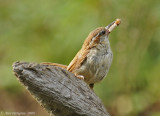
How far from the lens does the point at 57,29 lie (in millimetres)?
8180

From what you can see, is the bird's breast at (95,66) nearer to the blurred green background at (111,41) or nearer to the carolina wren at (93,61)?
the carolina wren at (93,61)

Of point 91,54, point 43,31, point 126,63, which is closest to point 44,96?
point 91,54

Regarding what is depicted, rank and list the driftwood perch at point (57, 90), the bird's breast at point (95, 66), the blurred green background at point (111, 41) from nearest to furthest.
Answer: the driftwood perch at point (57, 90) → the bird's breast at point (95, 66) → the blurred green background at point (111, 41)

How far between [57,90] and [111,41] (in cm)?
330

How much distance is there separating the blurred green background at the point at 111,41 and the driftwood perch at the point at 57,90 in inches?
97.0

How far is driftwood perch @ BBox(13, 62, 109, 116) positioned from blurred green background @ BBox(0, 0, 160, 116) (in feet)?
8.08

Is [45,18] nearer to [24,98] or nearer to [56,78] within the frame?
[24,98]

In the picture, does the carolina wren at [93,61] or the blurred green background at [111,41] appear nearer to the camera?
the carolina wren at [93,61]

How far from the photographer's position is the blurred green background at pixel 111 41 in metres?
7.01

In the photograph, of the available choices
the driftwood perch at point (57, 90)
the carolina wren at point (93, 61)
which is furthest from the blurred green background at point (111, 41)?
the driftwood perch at point (57, 90)

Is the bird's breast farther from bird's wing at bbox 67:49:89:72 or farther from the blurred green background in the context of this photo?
the blurred green background

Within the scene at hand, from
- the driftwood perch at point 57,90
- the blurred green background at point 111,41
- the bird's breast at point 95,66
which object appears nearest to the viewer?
the driftwood perch at point 57,90

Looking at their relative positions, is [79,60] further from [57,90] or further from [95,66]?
[57,90]

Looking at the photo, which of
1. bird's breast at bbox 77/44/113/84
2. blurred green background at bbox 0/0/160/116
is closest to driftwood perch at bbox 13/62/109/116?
bird's breast at bbox 77/44/113/84
